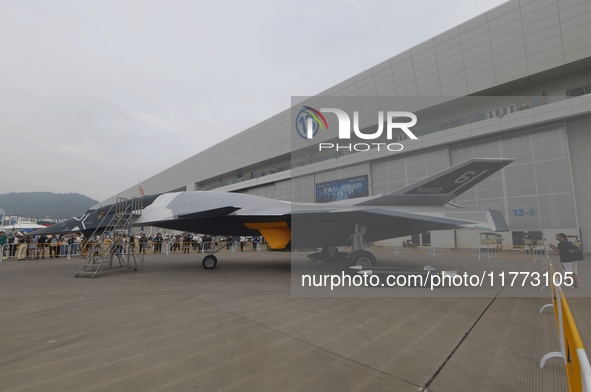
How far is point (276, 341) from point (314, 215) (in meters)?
5.73

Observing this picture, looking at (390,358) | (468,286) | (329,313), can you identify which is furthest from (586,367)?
(468,286)

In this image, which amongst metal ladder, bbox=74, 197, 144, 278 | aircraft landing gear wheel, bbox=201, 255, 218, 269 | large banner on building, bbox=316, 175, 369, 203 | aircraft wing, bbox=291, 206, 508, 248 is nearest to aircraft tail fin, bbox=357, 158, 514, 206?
aircraft wing, bbox=291, 206, 508, 248

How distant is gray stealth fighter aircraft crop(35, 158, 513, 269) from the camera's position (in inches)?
347

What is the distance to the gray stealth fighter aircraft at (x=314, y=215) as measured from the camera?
28.9ft

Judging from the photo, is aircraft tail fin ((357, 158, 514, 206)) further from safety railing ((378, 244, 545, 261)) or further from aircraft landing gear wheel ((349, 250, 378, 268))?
safety railing ((378, 244, 545, 261))

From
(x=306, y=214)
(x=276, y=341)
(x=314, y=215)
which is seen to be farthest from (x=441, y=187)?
(x=276, y=341)

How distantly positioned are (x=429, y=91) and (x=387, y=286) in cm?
1975

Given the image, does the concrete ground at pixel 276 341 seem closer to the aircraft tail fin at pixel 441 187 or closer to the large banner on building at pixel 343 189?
the aircraft tail fin at pixel 441 187

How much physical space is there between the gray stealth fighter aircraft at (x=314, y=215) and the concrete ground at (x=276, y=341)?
3057 millimetres

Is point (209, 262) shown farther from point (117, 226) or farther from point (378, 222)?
point (378, 222)

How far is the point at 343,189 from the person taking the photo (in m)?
27.3

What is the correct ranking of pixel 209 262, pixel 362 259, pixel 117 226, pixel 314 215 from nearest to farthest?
1. pixel 362 259
2. pixel 314 215
3. pixel 117 226
4. pixel 209 262

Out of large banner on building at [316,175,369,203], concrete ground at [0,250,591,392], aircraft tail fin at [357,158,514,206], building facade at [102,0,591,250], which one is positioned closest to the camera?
concrete ground at [0,250,591,392]

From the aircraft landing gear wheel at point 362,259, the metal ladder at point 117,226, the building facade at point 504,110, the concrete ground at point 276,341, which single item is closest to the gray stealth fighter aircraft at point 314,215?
the aircraft landing gear wheel at point 362,259
